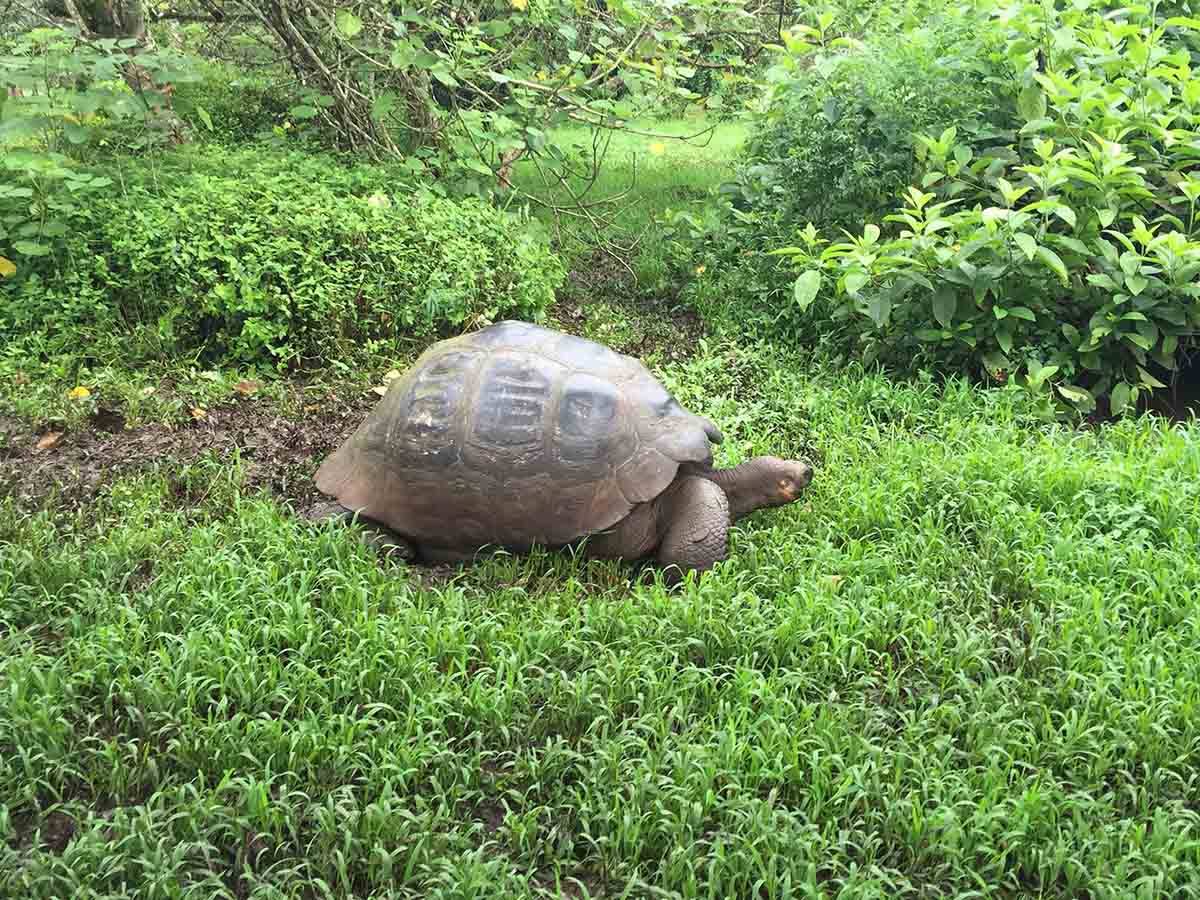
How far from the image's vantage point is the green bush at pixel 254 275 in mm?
5203

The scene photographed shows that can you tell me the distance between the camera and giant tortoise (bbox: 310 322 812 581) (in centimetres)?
362

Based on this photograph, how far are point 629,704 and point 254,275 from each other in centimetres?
348

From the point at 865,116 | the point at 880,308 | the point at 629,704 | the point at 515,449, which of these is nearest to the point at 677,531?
the point at 515,449

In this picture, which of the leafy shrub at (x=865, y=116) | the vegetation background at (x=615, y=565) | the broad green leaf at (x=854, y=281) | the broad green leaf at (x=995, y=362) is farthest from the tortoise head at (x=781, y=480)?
the leafy shrub at (x=865, y=116)

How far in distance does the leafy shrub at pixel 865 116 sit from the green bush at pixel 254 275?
6.30ft

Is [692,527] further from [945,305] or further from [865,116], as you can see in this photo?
[865,116]

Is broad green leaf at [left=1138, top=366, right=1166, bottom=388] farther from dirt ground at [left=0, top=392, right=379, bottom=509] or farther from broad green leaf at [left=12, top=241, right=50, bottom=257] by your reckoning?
broad green leaf at [left=12, top=241, right=50, bottom=257]

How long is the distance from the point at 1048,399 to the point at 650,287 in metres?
3.07

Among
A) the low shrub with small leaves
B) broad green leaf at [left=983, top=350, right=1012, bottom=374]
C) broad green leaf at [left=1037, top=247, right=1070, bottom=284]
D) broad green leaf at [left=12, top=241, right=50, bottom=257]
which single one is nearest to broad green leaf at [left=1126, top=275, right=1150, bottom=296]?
broad green leaf at [left=1037, top=247, right=1070, bottom=284]

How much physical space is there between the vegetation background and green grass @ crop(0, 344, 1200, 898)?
0.02 m

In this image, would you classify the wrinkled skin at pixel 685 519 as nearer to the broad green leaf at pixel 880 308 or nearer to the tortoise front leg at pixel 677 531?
the tortoise front leg at pixel 677 531

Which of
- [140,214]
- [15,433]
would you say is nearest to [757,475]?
[15,433]

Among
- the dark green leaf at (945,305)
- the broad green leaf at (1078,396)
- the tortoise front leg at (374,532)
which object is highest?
the dark green leaf at (945,305)

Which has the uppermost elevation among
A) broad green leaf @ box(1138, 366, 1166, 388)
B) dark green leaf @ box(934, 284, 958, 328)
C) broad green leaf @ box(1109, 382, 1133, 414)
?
dark green leaf @ box(934, 284, 958, 328)
